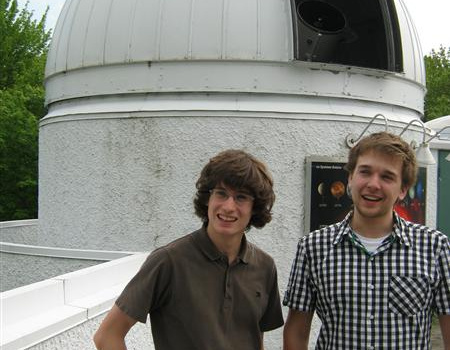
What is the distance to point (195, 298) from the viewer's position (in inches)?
71.0

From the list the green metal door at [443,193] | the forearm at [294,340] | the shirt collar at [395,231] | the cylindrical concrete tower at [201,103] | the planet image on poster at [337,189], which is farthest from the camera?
the green metal door at [443,193]

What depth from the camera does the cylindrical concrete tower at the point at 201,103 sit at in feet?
17.3

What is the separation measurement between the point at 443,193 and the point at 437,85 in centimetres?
1943

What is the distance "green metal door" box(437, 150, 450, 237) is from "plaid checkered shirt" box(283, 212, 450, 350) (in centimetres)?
616

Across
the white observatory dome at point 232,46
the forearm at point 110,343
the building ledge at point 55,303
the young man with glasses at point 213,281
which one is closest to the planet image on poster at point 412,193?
the white observatory dome at point 232,46

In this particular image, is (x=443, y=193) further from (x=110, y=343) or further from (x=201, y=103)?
(x=110, y=343)

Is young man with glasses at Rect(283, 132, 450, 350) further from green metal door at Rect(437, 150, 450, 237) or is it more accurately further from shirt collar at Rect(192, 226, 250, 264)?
green metal door at Rect(437, 150, 450, 237)

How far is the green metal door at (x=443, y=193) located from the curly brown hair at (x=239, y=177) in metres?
6.40

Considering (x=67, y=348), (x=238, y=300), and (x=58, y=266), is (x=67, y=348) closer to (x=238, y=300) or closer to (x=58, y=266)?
(x=238, y=300)

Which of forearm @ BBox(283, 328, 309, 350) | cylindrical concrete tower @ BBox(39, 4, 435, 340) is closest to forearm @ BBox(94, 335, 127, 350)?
forearm @ BBox(283, 328, 309, 350)

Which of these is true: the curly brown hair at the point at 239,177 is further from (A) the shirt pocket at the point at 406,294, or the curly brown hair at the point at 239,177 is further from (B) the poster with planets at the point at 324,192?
(B) the poster with planets at the point at 324,192

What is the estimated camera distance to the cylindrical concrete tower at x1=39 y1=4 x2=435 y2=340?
528 centimetres

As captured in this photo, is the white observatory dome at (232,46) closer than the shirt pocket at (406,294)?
No

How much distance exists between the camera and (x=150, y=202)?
5336mm
